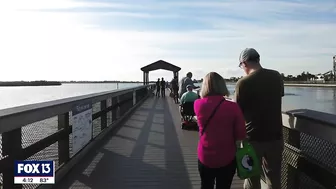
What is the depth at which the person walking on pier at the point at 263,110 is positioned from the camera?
3.72m

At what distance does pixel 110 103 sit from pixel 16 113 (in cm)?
715

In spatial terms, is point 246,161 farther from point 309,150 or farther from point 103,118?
point 103,118

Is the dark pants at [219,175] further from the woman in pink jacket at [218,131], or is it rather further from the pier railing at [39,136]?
the pier railing at [39,136]

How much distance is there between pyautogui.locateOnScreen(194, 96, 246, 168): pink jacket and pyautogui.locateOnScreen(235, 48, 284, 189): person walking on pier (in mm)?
434

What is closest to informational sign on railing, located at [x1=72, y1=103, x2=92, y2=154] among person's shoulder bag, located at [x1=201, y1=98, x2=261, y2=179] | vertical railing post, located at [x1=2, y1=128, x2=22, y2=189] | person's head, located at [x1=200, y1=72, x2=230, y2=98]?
vertical railing post, located at [x1=2, y1=128, x2=22, y2=189]

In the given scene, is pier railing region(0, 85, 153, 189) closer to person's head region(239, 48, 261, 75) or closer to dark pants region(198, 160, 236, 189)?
dark pants region(198, 160, 236, 189)

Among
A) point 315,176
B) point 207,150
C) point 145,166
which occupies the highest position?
point 207,150

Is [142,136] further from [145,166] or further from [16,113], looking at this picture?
[16,113]

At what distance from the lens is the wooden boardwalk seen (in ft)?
16.6

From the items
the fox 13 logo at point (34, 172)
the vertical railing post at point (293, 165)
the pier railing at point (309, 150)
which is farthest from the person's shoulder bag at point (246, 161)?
the fox 13 logo at point (34, 172)

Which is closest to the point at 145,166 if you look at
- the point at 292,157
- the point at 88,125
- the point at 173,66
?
the point at 88,125

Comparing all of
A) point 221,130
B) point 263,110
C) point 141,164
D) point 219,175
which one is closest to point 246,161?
point 219,175

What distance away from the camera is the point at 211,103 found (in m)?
3.36

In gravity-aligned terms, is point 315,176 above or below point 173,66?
below
